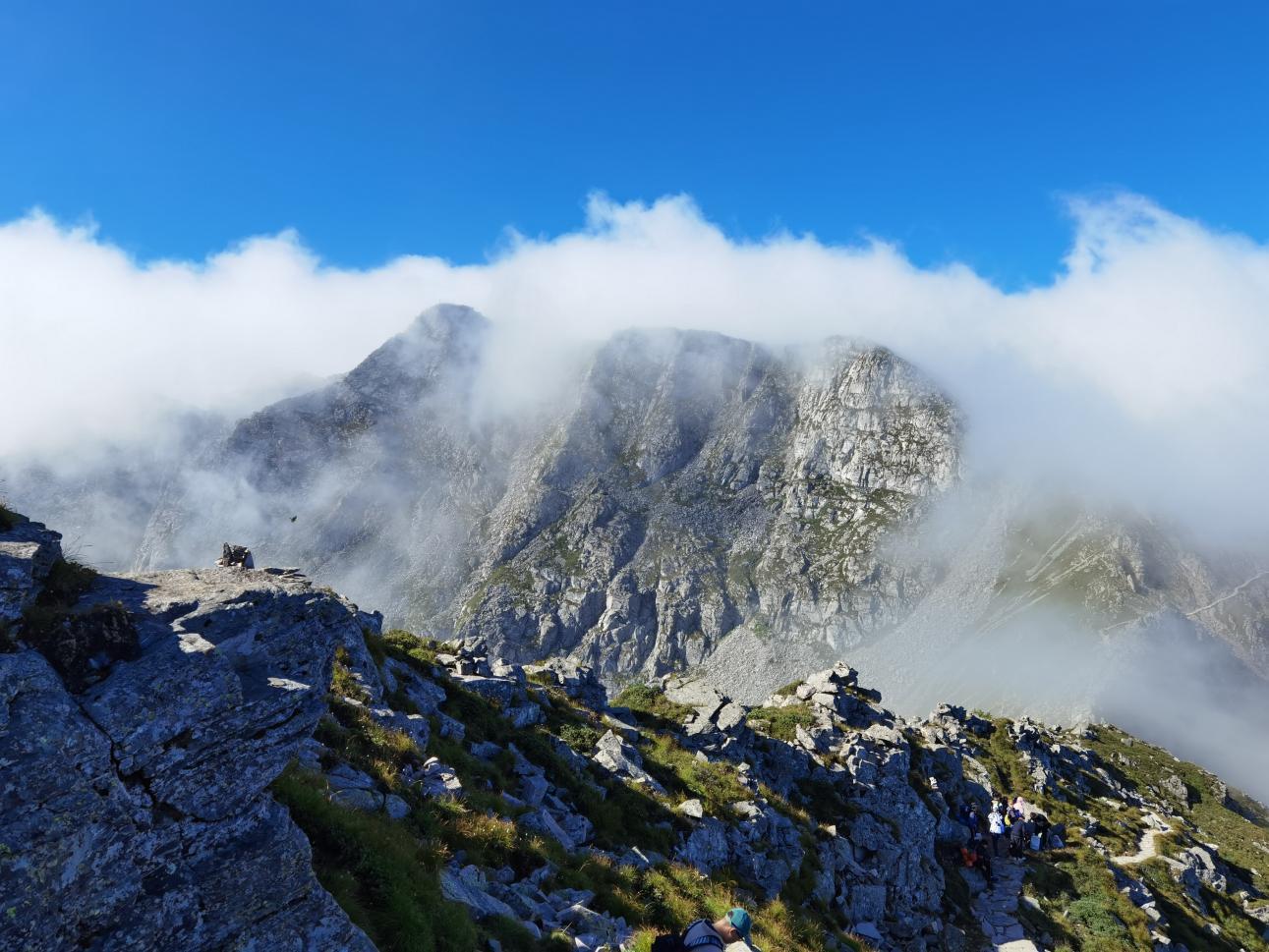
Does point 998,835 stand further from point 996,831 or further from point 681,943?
point 681,943

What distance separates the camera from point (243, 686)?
10.5 meters

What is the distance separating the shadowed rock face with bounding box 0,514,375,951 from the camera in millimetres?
7859

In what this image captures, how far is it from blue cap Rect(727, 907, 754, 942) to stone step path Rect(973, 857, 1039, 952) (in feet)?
79.9

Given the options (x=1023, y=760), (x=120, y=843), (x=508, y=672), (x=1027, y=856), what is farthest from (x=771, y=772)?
(x=1023, y=760)

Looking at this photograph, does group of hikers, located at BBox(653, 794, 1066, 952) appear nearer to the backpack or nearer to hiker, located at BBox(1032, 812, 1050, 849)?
hiker, located at BBox(1032, 812, 1050, 849)

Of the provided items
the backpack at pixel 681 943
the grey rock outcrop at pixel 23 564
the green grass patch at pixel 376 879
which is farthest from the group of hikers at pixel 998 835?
the grey rock outcrop at pixel 23 564

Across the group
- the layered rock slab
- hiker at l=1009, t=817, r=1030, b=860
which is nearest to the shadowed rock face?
the layered rock slab

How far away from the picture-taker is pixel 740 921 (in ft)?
48.3

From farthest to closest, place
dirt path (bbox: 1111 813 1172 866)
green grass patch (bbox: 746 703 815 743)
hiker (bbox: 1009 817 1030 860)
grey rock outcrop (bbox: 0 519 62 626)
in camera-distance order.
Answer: dirt path (bbox: 1111 813 1172 866), hiker (bbox: 1009 817 1030 860), green grass patch (bbox: 746 703 815 743), grey rock outcrop (bbox: 0 519 62 626)

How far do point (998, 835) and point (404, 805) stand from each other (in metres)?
45.5

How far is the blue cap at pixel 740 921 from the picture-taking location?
14609mm

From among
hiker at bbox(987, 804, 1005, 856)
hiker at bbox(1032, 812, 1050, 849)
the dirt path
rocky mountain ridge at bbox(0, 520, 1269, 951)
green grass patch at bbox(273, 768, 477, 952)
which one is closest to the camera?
rocky mountain ridge at bbox(0, 520, 1269, 951)

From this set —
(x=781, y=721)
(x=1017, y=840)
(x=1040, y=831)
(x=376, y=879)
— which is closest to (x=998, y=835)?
(x=1017, y=840)

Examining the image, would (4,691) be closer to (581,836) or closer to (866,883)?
(581,836)
